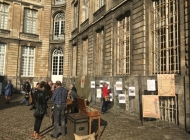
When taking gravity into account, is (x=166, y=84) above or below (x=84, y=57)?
below

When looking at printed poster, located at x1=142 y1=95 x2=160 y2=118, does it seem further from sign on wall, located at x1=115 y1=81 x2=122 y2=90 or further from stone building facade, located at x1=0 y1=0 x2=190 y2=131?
sign on wall, located at x1=115 y1=81 x2=122 y2=90

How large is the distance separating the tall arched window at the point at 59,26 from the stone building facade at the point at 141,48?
369 inches

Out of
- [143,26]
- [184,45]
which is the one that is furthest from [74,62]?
[184,45]

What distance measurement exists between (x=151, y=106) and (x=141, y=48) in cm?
310

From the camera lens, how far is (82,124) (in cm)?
509

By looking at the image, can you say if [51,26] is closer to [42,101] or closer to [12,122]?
[12,122]

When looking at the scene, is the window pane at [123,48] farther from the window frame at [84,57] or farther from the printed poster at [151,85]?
the window frame at [84,57]

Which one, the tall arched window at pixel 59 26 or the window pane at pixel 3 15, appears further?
the tall arched window at pixel 59 26

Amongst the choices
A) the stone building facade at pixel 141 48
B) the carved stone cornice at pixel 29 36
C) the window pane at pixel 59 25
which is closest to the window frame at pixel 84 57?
the stone building facade at pixel 141 48

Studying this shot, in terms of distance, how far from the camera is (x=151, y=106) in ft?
21.9

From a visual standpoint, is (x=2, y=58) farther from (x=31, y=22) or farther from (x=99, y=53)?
(x=99, y=53)

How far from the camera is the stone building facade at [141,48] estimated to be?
6.73 meters

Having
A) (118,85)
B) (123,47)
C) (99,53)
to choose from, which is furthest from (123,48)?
(99,53)

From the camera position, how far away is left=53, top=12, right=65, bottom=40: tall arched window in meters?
22.6
